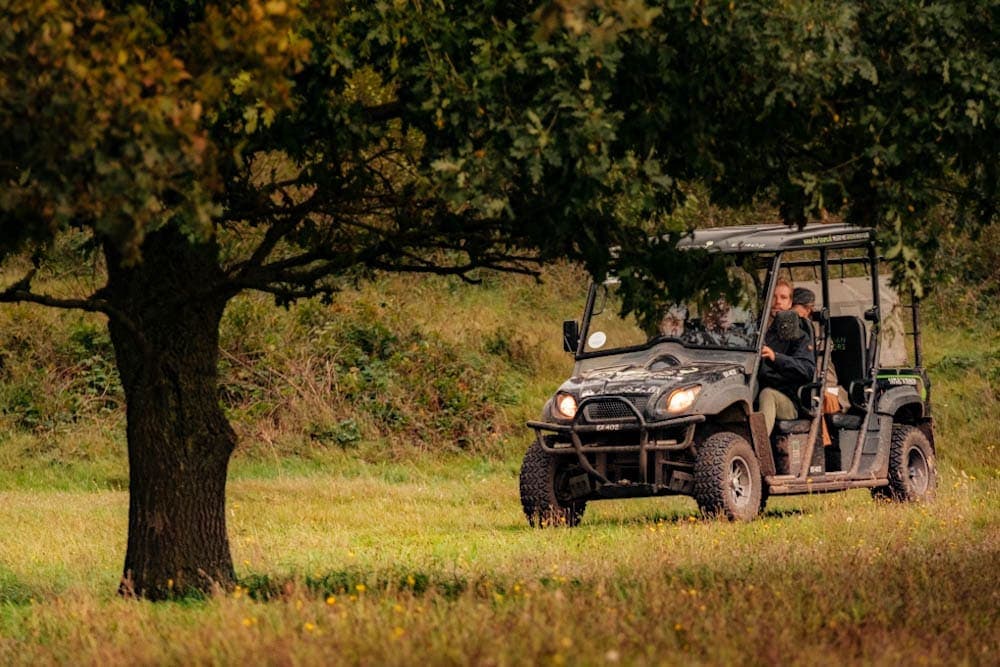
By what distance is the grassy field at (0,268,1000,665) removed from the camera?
7.05 metres

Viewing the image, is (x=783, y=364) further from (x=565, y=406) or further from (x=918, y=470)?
(x=918, y=470)

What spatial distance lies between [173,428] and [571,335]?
224 inches

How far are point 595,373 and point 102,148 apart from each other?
839cm

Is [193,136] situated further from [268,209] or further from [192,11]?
[268,209]

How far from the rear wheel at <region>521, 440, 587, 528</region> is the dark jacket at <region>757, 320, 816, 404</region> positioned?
1847 mm

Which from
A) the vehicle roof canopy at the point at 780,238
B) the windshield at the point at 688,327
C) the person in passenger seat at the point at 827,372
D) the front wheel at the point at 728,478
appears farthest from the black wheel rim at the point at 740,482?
the vehicle roof canopy at the point at 780,238

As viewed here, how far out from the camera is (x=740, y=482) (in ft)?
46.8

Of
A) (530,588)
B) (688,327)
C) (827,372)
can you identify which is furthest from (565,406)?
(530,588)

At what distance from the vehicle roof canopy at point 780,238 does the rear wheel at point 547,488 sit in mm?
2222

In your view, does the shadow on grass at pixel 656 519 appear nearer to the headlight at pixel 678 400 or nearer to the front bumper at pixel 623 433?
the front bumper at pixel 623 433

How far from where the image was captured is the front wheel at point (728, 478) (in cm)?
1381

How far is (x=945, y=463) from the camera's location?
20.8 metres

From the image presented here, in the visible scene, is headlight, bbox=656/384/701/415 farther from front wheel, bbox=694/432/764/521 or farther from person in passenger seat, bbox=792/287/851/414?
person in passenger seat, bbox=792/287/851/414

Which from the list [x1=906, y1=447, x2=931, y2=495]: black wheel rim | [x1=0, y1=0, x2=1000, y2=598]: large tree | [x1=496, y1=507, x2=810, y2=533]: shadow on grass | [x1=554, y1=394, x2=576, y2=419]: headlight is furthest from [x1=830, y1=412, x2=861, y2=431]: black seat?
[x1=0, y1=0, x2=1000, y2=598]: large tree
